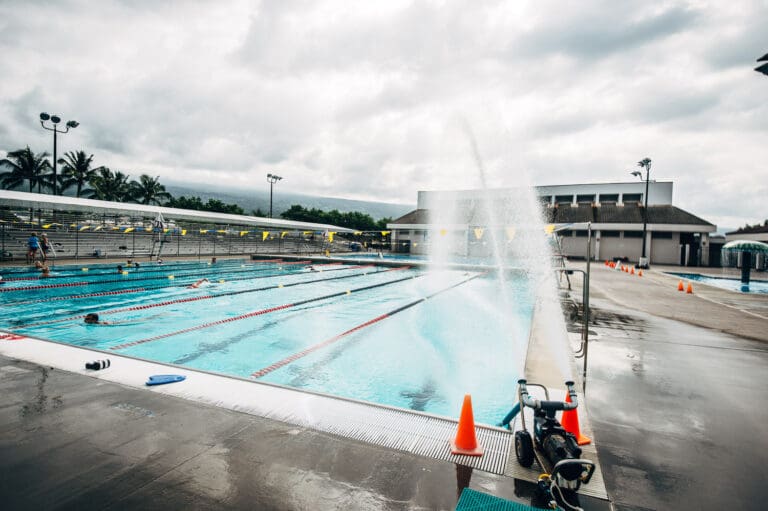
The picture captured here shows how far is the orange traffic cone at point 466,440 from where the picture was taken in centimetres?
323

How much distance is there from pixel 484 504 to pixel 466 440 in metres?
0.72

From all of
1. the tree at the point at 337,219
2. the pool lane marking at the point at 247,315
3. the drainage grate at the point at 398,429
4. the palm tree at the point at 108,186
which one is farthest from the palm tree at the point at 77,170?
the drainage grate at the point at 398,429

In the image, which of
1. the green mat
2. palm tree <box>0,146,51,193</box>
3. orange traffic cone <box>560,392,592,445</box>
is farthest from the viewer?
palm tree <box>0,146,51,193</box>

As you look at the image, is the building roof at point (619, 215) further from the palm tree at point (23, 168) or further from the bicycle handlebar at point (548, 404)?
the palm tree at point (23, 168)

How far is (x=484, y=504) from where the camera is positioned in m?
2.57

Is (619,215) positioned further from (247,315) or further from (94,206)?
(94,206)

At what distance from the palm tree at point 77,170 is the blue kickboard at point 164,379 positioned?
5313 cm

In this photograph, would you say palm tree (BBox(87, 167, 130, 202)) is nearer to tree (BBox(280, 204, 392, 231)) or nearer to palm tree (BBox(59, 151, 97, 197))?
palm tree (BBox(59, 151, 97, 197))

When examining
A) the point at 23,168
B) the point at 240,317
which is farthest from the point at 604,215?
the point at 23,168

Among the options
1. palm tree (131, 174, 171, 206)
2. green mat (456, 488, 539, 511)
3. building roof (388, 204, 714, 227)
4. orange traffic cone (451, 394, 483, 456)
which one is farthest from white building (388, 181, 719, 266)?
palm tree (131, 174, 171, 206)

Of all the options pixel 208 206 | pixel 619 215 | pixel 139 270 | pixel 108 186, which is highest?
pixel 108 186

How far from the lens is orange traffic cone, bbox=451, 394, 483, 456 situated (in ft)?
10.6

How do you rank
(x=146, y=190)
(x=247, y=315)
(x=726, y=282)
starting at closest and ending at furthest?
(x=247, y=315) < (x=726, y=282) < (x=146, y=190)

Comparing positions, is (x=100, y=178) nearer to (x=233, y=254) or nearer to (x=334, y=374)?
(x=233, y=254)
